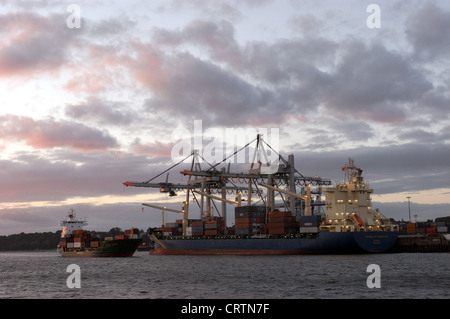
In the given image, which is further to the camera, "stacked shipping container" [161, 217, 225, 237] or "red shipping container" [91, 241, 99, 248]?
"red shipping container" [91, 241, 99, 248]

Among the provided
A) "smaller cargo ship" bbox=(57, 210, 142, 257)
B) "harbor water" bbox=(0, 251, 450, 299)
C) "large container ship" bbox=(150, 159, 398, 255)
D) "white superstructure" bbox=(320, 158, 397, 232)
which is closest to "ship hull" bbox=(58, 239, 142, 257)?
"smaller cargo ship" bbox=(57, 210, 142, 257)

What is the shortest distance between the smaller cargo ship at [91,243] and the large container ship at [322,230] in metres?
13.5

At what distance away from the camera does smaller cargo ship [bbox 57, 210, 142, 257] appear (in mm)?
91000

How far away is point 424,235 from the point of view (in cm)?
10419

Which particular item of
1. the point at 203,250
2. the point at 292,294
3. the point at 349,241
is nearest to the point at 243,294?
the point at 292,294

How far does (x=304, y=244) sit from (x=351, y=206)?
9380 millimetres

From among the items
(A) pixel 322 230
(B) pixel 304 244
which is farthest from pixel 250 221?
(A) pixel 322 230

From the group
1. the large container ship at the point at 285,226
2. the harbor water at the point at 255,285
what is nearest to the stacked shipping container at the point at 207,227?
the large container ship at the point at 285,226

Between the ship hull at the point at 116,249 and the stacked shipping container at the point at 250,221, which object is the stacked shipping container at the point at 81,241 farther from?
the stacked shipping container at the point at 250,221

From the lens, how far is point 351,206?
7725 centimetres

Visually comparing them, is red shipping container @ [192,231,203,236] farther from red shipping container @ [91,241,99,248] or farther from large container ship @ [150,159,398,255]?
red shipping container @ [91,241,99,248]

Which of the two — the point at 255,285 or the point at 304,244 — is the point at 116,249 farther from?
the point at 255,285
